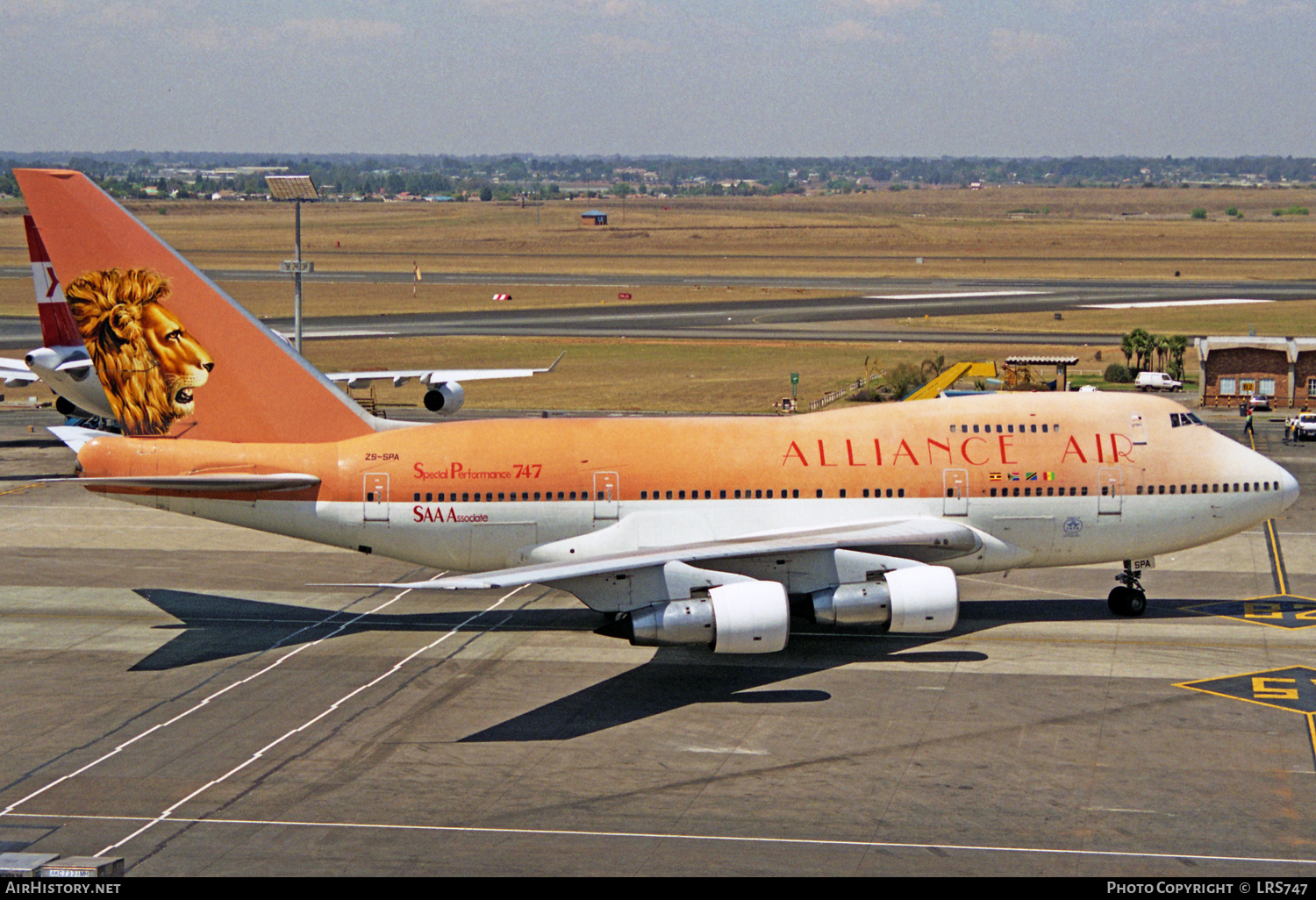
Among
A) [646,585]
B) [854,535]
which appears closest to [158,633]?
[646,585]

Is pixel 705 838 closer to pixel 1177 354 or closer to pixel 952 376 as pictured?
pixel 952 376

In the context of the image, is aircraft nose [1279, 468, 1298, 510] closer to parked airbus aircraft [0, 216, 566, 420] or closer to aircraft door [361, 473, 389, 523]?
aircraft door [361, 473, 389, 523]

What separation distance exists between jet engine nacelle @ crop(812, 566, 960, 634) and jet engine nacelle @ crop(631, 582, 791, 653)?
7.19 ft

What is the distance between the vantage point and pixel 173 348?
123 ft

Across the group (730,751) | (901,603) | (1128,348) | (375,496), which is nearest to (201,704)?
(375,496)

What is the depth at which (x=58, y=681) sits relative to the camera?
34.8m

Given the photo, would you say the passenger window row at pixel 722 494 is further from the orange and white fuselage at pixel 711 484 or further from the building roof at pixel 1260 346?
the building roof at pixel 1260 346

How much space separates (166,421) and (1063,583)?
94.8ft

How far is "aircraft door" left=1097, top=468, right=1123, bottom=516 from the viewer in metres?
38.6

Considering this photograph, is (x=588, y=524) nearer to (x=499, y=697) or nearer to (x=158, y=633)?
(x=499, y=697)

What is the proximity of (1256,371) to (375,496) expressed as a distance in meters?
67.6

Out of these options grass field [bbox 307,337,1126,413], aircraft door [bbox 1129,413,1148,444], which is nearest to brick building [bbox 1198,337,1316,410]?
grass field [bbox 307,337,1126,413]

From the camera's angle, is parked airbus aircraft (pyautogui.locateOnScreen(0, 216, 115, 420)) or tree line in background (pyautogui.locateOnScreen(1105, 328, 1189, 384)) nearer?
parked airbus aircraft (pyautogui.locateOnScreen(0, 216, 115, 420))

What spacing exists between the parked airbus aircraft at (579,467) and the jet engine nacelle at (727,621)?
9.48ft
